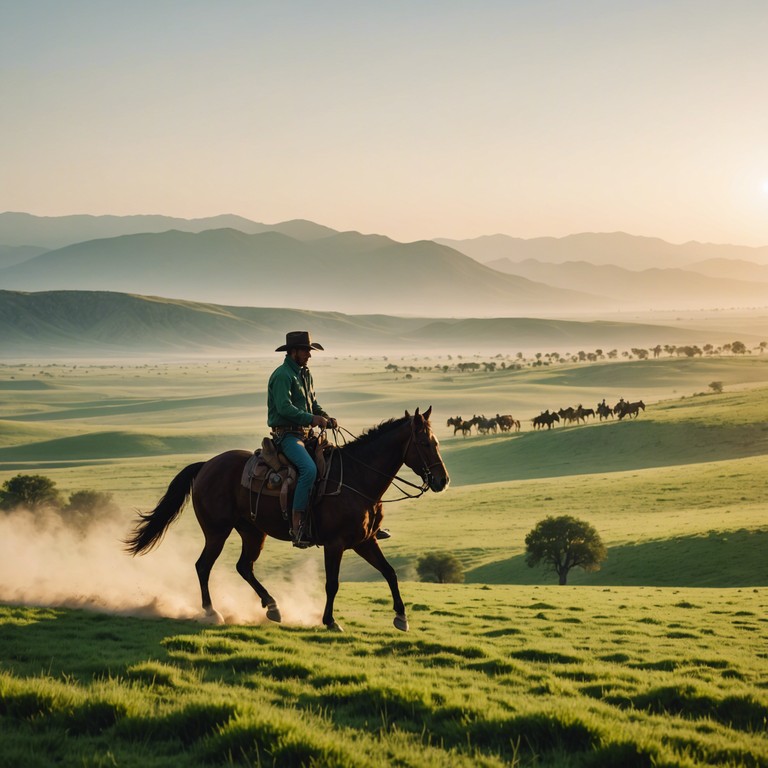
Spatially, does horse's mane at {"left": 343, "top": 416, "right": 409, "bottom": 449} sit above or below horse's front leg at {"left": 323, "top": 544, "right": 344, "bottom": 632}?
above

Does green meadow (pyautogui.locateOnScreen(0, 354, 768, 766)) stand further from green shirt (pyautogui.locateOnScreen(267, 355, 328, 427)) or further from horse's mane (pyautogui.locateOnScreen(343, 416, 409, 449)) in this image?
green shirt (pyautogui.locateOnScreen(267, 355, 328, 427))

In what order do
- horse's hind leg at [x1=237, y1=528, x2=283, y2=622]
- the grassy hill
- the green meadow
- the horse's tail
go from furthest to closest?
the horse's tail
horse's hind leg at [x1=237, y1=528, x2=283, y2=622]
the green meadow
the grassy hill

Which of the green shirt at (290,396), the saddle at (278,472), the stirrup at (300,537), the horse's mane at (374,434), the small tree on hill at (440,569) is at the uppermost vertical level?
the green shirt at (290,396)

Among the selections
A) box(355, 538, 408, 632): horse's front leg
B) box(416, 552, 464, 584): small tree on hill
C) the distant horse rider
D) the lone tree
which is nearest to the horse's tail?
the distant horse rider

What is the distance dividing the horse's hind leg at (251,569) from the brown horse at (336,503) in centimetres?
2

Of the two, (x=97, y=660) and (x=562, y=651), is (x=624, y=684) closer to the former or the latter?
(x=562, y=651)

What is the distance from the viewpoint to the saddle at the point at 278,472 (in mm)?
12688

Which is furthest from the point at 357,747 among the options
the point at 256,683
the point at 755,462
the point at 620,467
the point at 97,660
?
the point at 620,467

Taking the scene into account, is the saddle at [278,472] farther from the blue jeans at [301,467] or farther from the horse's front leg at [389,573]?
the horse's front leg at [389,573]

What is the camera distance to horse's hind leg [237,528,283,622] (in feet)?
42.9

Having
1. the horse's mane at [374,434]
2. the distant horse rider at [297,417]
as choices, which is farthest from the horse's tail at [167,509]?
the horse's mane at [374,434]

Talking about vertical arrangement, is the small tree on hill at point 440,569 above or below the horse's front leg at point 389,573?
below

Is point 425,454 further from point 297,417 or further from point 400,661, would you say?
point 400,661

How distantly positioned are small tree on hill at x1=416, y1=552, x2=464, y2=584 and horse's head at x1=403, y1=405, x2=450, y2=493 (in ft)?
76.8
